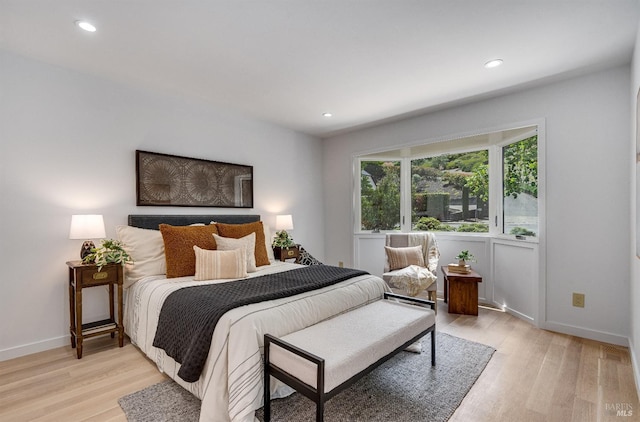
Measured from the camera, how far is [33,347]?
258 centimetres

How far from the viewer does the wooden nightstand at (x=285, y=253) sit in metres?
4.05

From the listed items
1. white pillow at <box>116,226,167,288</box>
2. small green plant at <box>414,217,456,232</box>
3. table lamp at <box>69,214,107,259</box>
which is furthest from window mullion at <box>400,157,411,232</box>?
table lamp at <box>69,214,107,259</box>

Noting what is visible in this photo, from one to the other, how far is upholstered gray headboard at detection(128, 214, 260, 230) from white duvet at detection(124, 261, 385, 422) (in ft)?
2.69

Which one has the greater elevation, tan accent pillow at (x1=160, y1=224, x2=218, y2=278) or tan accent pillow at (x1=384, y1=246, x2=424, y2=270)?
tan accent pillow at (x1=160, y1=224, x2=218, y2=278)

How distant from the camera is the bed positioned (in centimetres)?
167

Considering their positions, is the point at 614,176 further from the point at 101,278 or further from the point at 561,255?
the point at 101,278

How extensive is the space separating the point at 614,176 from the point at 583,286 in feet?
3.51

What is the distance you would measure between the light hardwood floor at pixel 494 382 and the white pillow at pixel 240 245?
112 cm

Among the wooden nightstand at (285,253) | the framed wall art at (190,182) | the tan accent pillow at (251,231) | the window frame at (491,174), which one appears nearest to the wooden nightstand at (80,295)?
the framed wall art at (190,182)

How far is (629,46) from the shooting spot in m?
2.40

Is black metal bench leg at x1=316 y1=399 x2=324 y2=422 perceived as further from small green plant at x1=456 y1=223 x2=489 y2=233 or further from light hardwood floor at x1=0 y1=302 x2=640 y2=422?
small green plant at x1=456 y1=223 x2=489 y2=233

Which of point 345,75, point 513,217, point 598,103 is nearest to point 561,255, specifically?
point 513,217

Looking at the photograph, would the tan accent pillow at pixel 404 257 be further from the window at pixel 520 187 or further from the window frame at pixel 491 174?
the window at pixel 520 187

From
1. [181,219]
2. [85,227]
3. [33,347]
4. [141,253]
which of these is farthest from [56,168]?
[33,347]
